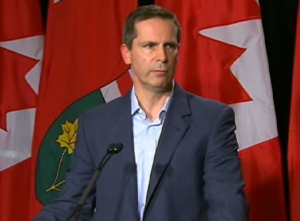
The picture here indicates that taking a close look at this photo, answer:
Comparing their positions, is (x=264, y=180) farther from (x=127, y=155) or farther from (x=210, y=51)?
(x=127, y=155)

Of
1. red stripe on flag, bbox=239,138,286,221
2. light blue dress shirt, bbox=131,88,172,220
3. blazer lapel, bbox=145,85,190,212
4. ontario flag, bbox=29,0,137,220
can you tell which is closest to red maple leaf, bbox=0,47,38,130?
ontario flag, bbox=29,0,137,220

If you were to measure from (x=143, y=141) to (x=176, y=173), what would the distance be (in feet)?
0.54

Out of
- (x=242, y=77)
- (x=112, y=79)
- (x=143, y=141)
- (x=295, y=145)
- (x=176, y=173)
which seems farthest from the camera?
(x=112, y=79)

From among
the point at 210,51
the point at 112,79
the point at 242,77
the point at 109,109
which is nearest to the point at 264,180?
→ the point at 242,77

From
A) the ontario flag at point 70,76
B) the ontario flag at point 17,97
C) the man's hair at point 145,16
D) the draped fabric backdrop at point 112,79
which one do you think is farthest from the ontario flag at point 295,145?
the ontario flag at point 17,97

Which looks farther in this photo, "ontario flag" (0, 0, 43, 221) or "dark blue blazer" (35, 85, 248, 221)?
"ontario flag" (0, 0, 43, 221)

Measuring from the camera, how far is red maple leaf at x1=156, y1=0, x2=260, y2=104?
105 inches

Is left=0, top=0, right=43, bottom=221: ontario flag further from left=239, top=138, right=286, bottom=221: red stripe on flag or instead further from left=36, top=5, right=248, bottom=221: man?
left=36, top=5, right=248, bottom=221: man

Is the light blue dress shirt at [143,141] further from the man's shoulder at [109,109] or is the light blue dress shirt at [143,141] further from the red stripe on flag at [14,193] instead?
the red stripe on flag at [14,193]

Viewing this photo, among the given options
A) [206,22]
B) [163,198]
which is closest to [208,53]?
[206,22]

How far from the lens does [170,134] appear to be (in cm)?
182

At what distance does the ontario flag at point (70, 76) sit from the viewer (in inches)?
113

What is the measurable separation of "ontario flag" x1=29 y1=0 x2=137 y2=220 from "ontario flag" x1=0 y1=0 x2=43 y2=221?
137 mm

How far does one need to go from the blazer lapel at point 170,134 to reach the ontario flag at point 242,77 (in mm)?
768
